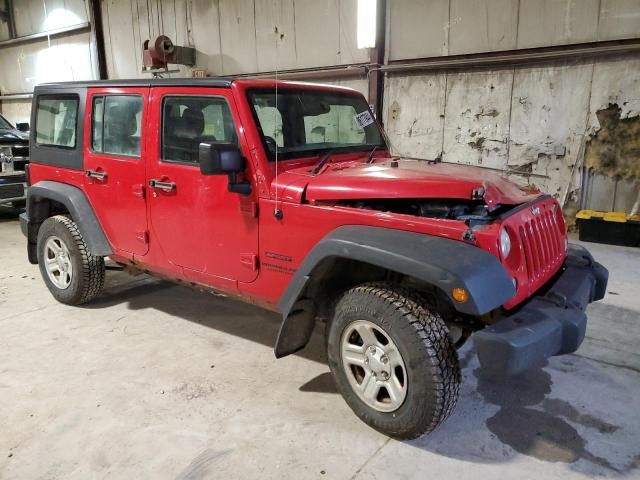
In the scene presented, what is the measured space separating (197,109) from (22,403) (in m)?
1.82

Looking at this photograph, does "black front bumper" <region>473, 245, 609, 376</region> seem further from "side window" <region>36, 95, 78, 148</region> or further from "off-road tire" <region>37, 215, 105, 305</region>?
"side window" <region>36, 95, 78, 148</region>

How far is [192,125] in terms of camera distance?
9.53ft

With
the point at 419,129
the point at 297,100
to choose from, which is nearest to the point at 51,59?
the point at 419,129

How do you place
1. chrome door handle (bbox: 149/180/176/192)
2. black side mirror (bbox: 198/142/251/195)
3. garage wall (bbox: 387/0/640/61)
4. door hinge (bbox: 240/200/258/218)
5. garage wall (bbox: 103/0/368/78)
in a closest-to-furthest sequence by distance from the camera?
black side mirror (bbox: 198/142/251/195) < door hinge (bbox: 240/200/258/218) < chrome door handle (bbox: 149/180/176/192) < garage wall (bbox: 387/0/640/61) < garage wall (bbox: 103/0/368/78)

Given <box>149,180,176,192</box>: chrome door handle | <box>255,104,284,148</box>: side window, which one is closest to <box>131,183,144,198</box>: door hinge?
<box>149,180,176,192</box>: chrome door handle

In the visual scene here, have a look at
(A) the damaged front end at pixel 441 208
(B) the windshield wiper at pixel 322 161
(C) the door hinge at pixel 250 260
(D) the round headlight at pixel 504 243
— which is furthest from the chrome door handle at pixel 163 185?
(D) the round headlight at pixel 504 243

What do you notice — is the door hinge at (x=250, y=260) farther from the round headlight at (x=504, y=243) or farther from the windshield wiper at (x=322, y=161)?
the round headlight at (x=504, y=243)

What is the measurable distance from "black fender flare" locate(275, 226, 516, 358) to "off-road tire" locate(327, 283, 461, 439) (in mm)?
174

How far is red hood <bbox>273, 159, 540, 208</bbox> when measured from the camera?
2230 mm

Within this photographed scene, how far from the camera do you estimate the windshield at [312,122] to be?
2719 mm

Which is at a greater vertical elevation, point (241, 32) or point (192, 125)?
point (241, 32)

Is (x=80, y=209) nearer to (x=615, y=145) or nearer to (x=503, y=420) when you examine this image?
(x=503, y=420)

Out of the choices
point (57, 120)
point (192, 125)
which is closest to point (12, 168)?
point (57, 120)

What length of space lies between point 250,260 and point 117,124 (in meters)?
1.44
